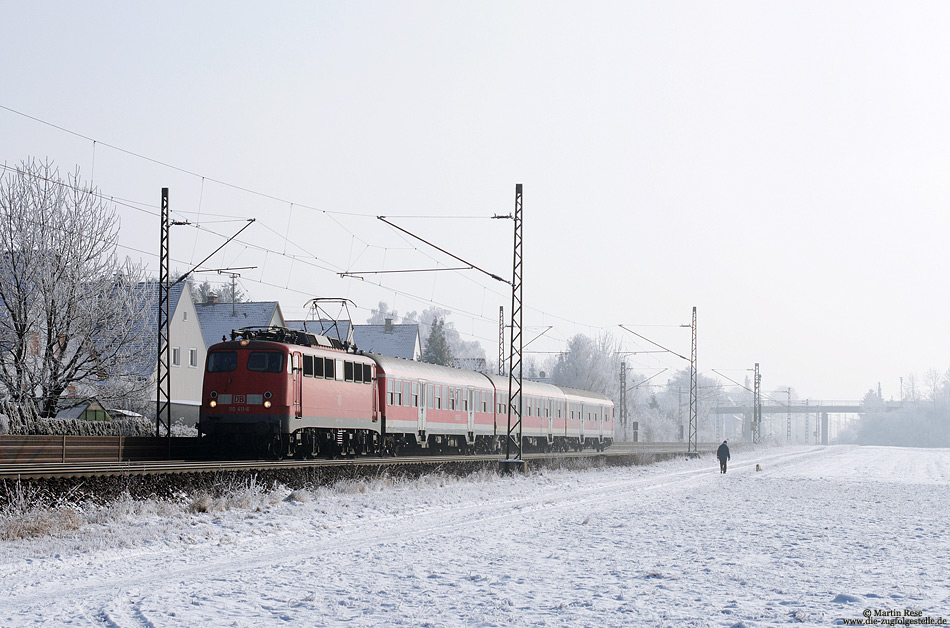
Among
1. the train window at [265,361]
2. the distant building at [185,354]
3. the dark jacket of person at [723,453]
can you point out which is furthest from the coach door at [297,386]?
the distant building at [185,354]

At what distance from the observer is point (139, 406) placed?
3638cm

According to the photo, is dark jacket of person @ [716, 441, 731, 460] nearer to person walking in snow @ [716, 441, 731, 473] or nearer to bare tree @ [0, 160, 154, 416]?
person walking in snow @ [716, 441, 731, 473]

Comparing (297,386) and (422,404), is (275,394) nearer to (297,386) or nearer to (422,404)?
(297,386)

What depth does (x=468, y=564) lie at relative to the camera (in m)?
13.9

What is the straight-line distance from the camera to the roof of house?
64.6 metres

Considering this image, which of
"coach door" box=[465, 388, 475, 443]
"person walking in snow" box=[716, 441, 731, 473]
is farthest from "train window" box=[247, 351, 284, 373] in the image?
"person walking in snow" box=[716, 441, 731, 473]

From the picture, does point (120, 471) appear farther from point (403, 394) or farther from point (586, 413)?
point (586, 413)

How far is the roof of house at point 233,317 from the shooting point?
64.6 meters

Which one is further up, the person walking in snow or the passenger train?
the passenger train

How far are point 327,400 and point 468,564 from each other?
15.4m

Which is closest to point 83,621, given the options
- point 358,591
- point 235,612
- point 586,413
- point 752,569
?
point 235,612

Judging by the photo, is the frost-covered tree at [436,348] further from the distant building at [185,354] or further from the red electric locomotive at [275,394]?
the red electric locomotive at [275,394]

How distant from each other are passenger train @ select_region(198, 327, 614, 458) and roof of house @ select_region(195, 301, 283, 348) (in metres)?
25.5

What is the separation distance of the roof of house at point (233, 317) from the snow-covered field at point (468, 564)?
1660 inches
